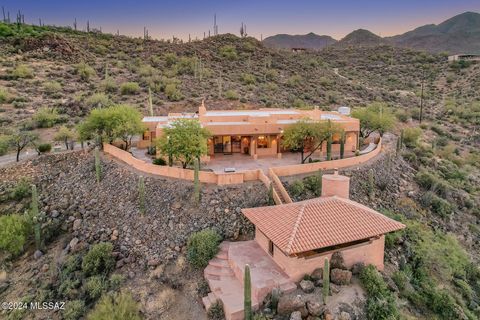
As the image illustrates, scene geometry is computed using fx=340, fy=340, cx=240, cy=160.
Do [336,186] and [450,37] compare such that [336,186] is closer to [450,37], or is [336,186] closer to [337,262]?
[337,262]

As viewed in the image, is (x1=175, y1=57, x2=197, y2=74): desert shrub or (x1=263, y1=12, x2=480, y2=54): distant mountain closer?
(x1=175, y1=57, x2=197, y2=74): desert shrub

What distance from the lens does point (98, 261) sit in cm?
1859

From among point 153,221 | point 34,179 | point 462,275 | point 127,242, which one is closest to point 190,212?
point 153,221

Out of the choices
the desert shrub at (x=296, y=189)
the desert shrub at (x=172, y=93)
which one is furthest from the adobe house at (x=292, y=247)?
the desert shrub at (x=172, y=93)

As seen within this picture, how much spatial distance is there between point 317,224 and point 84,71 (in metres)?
48.5

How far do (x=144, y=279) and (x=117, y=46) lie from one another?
63830 millimetres

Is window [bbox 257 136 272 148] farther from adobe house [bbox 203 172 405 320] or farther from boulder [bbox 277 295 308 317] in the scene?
boulder [bbox 277 295 308 317]

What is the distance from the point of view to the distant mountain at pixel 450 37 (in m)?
116

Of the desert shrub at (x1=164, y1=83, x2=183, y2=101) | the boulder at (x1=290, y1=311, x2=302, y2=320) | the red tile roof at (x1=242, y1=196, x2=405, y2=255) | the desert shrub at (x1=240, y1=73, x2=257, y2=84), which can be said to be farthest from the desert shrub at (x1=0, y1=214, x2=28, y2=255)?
the desert shrub at (x1=240, y1=73, x2=257, y2=84)

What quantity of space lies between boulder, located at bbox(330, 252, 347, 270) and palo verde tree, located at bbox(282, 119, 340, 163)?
12.2 metres

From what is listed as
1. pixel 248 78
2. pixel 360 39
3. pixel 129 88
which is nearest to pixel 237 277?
pixel 129 88

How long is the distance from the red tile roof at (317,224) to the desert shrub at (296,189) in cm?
344

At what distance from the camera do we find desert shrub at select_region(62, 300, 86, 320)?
53.4 feet

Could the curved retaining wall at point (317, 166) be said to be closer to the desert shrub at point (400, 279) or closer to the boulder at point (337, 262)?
A: the boulder at point (337, 262)
